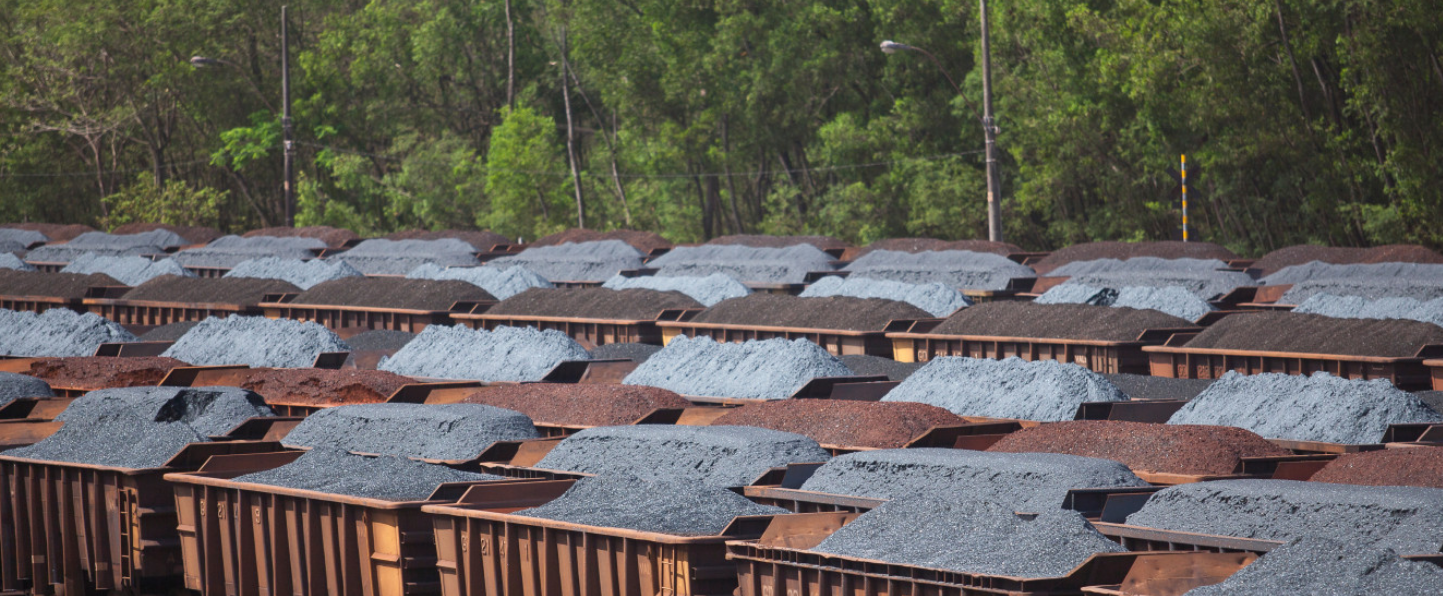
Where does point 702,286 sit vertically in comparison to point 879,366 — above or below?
above

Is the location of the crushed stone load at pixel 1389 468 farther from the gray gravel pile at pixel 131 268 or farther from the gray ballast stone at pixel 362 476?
the gray gravel pile at pixel 131 268

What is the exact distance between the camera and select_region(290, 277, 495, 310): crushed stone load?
26016 millimetres

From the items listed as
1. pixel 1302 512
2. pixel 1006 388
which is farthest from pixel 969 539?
pixel 1006 388

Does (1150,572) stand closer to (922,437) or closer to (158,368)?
(922,437)

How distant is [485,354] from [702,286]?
871 centimetres

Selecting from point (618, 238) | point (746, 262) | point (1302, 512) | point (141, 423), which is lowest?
point (746, 262)

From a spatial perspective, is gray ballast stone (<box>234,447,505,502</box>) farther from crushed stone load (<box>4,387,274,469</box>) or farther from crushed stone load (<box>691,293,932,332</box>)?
crushed stone load (<box>691,293,932,332</box>)

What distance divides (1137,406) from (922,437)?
3.16m

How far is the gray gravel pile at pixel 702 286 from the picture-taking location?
2780 cm

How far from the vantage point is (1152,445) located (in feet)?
36.8

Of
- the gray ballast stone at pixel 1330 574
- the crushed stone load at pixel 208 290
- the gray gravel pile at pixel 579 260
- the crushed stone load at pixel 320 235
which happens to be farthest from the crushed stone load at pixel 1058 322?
the crushed stone load at pixel 320 235

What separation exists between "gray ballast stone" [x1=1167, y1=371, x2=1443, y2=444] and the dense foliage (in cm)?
1964

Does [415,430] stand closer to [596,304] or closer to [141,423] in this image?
[141,423]

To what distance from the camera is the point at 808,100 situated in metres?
51.4
